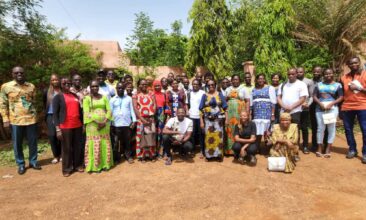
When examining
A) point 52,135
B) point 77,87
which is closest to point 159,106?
point 77,87

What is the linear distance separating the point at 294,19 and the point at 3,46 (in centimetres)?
939

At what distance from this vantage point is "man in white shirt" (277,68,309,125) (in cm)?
511

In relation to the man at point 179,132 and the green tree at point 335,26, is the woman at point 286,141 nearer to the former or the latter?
the man at point 179,132

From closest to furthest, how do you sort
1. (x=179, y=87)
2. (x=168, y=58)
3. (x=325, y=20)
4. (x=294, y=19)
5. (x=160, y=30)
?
(x=179, y=87) < (x=325, y=20) < (x=294, y=19) < (x=168, y=58) < (x=160, y=30)

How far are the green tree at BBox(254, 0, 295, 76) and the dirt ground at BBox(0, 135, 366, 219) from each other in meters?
5.46

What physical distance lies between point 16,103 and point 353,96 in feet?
20.9

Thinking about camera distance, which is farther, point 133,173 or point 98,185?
point 133,173

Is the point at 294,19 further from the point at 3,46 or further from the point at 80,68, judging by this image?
the point at 3,46

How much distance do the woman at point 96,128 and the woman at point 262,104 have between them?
2884mm

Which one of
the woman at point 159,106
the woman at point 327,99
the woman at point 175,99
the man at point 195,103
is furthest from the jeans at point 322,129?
the woman at point 159,106

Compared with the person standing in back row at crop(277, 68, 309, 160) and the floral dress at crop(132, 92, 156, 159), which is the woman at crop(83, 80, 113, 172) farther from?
the person standing in back row at crop(277, 68, 309, 160)

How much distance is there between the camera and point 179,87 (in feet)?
18.5

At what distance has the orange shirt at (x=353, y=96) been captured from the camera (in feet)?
16.1

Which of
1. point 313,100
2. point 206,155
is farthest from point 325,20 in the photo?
point 206,155
